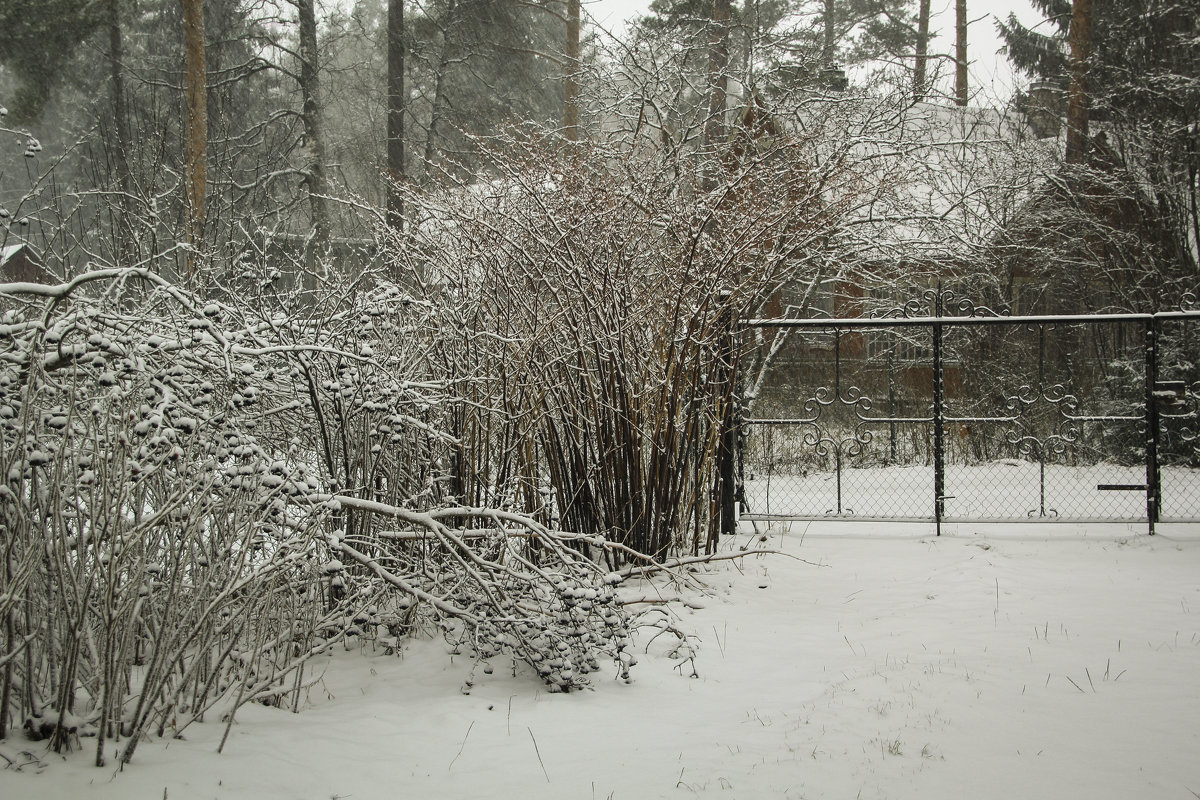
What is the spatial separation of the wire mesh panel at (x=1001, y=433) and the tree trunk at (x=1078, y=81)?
2942 millimetres

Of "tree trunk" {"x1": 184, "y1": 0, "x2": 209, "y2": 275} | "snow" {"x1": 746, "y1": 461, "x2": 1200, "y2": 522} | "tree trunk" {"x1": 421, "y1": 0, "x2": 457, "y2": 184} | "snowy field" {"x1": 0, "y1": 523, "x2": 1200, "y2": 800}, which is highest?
"tree trunk" {"x1": 421, "y1": 0, "x2": 457, "y2": 184}

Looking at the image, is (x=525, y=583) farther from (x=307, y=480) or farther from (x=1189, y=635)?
(x=1189, y=635)

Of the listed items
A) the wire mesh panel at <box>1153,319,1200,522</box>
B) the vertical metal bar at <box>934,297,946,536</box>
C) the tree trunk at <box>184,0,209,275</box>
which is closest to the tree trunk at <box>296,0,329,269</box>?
the tree trunk at <box>184,0,209,275</box>

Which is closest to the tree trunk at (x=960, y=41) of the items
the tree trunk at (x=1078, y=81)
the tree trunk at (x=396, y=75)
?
the tree trunk at (x=1078, y=81)

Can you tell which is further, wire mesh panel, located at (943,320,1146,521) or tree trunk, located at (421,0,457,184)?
tree trunk, located at (421,0,457,184)

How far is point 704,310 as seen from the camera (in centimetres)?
500

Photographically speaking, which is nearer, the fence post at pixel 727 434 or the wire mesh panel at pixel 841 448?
the fence post at pixel 727 434

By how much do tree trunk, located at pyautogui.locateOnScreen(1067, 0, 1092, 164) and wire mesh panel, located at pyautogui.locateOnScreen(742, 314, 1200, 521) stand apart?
9.65 feet

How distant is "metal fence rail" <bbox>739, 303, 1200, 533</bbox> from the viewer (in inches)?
288

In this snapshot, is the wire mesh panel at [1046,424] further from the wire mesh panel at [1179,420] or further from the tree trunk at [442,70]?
the tree trunk at [442,70]

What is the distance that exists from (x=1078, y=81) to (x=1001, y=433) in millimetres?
7096

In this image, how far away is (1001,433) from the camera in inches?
409

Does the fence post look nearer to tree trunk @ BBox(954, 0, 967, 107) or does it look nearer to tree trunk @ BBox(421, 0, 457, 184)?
tree trunk @ BBox(421, 0, 457, 184)

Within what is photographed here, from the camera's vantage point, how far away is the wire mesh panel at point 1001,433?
7.46 metres
